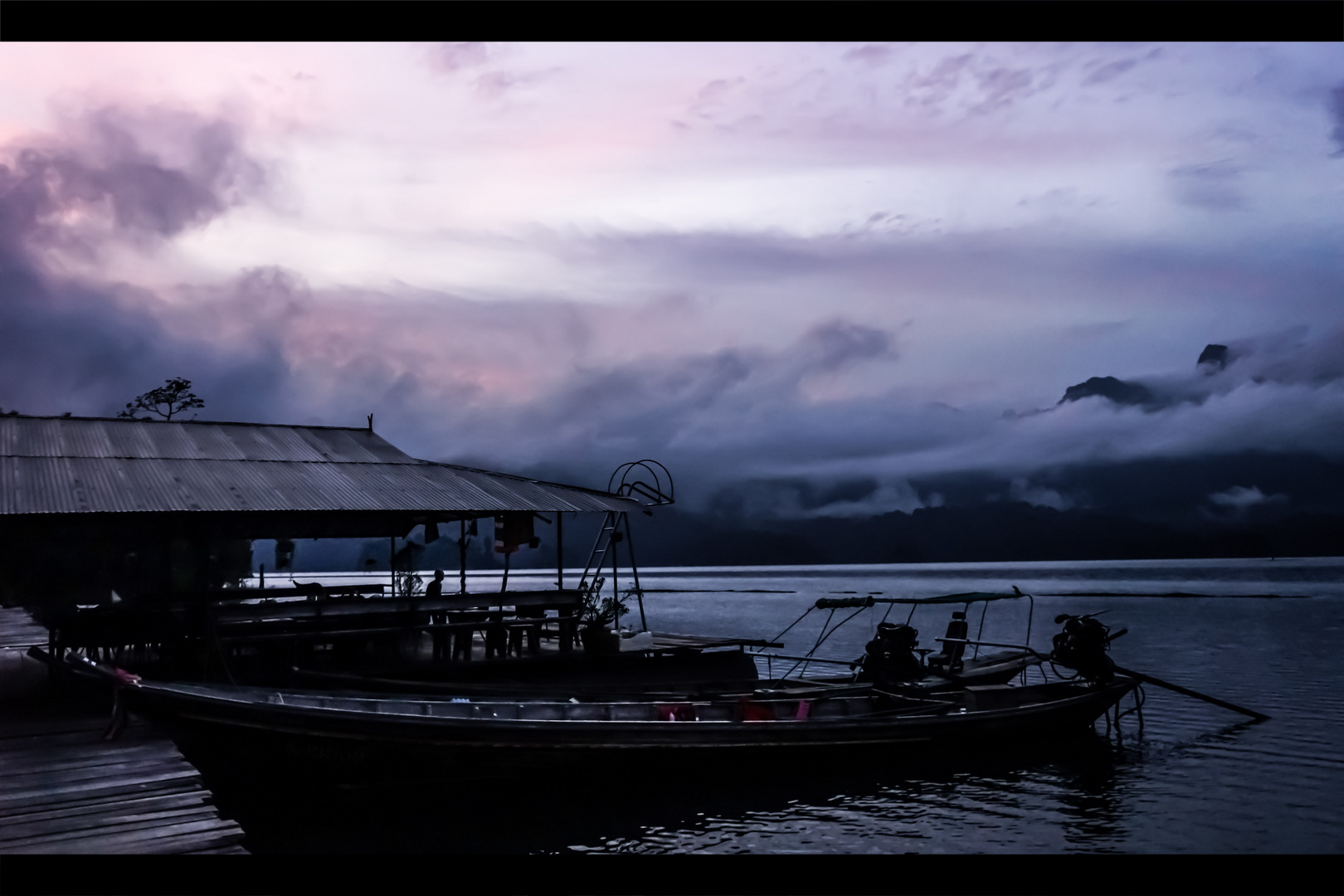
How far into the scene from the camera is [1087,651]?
19.2 meters

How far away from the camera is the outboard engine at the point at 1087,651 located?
19.2 meters

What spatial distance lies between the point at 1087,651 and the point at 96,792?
17.2 metres

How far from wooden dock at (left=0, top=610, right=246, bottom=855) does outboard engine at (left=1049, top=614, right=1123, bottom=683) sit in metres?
16.0

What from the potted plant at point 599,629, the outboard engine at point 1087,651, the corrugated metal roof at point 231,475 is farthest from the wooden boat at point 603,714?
the corrugated metal roof at point 231,475

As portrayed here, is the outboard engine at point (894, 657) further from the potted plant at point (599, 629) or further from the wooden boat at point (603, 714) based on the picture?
the potted plant at point (599, 629)

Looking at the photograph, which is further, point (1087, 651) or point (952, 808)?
point (1087, 651)

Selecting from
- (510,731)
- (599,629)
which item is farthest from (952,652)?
(510,731)

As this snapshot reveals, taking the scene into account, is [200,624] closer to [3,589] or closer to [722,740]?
[722,740]

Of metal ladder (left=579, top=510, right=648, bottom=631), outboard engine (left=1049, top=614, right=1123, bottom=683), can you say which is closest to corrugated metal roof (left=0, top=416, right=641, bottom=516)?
metal ladder (left=579, top=510, right=648, bottom=631)

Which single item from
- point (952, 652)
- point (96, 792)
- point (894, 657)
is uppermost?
point (96, 792)

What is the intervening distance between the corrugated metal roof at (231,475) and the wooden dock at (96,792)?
147 inches

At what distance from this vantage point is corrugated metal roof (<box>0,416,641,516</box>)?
50.6ft

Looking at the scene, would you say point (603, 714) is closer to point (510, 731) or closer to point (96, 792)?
point (510, 731)

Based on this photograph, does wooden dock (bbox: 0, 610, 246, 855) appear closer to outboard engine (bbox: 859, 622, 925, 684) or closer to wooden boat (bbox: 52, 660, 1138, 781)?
wooden boat (bbox: 52, 660, 1138, 781)
